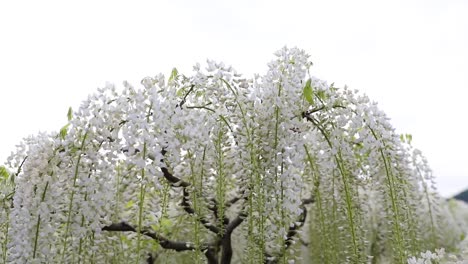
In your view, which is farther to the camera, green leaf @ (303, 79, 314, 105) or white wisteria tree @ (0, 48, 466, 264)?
green leaf @ (303, 79, 314, 105)

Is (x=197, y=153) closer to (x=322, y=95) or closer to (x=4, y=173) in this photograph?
(x=322, y=95)

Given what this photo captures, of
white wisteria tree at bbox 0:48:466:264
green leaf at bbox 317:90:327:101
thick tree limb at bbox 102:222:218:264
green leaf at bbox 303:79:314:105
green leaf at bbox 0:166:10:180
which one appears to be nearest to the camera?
white wisteria tree at bbox 0:48:466:264

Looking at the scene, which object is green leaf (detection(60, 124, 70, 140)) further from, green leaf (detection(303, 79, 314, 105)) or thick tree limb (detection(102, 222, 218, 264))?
green leaf (detection(303, 79, 314, 105))

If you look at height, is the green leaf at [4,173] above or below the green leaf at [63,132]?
below

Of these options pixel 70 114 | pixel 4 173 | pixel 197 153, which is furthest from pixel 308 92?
pixel 4 173

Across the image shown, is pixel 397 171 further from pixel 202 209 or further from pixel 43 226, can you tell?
pixel 43 226

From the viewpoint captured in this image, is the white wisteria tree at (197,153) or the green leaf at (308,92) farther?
the green leaf at (308,92)

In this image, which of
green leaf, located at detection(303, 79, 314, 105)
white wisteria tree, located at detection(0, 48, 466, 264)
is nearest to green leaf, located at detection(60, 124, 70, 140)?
white wisteria tree, located at detection(0, 48, 466, 264)

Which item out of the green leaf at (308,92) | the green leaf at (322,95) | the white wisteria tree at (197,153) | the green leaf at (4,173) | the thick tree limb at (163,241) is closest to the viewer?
the white wisteria tree at (197,153)

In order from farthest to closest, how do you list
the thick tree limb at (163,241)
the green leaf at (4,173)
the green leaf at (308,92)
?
the thick tree limb at (163,241)
the green leaf at (4,173)
the green leaf at (308,92)

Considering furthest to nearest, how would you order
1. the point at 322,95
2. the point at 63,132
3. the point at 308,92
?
the point at 322,95, the point at 308,92, the point at 63,132

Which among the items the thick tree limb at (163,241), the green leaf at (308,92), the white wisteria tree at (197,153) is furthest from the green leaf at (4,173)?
the green leaf at (308,92)

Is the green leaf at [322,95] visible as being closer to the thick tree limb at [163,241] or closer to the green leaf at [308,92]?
the green leaf at [308,92]

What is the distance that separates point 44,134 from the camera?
9.36 feet
